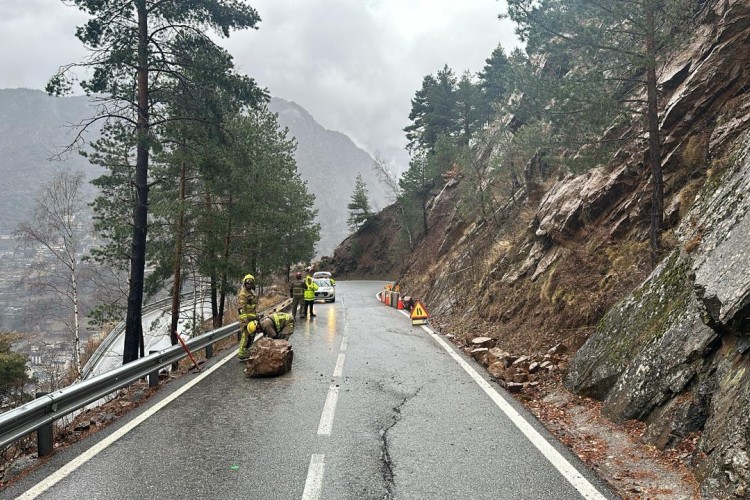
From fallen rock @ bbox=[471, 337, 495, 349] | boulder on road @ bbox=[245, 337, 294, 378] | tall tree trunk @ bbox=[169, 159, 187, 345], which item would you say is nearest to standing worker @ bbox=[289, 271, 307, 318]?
tall tree trunk @ bbox=[169, 159, 187, 345]

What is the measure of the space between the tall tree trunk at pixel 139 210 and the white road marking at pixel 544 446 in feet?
28.9

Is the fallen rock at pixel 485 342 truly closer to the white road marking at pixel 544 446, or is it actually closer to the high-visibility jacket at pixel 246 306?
the white road marking at pixel 544 446

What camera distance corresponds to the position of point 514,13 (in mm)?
11852

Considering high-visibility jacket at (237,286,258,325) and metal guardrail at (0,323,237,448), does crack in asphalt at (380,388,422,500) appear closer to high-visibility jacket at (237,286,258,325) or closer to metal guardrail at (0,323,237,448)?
metal guardrail at (0,323,237,448)

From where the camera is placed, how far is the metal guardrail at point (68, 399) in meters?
4.26

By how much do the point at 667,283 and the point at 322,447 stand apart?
503 centimetres

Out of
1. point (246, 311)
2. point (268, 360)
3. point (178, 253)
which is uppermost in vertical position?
point (178, 253)

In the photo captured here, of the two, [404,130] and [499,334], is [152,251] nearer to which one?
[499,334]

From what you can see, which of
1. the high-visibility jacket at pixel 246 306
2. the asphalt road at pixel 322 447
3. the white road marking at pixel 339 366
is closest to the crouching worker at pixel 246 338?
the high-visibility jacket at pixel 246 306

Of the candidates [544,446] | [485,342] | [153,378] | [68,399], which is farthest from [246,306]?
[544,446]

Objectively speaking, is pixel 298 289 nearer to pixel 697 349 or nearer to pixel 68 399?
pixel 68 399

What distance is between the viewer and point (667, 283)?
6.09 meters

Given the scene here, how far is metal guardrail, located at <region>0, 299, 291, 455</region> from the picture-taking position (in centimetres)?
426

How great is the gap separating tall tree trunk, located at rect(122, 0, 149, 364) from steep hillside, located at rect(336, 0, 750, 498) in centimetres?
869
